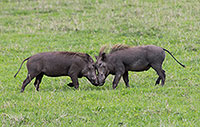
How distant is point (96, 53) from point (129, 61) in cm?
405

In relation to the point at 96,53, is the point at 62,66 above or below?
above

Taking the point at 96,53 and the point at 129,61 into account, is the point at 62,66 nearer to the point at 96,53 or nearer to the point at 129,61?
the point at 129,61

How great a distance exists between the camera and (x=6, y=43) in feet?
51.3

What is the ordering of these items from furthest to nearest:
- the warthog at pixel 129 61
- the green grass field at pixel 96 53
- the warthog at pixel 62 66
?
the warthog at pixel 129 61
the warthog at pixel 62 66
the green grass field at pixel 96 53

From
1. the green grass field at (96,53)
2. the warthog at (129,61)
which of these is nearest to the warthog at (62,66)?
the warthog at (129,61)

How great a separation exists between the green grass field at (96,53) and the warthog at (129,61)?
1.29 feet

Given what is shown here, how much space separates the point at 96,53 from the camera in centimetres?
1383

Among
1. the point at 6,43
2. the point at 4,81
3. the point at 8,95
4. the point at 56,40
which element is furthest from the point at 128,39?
the point at 8,95

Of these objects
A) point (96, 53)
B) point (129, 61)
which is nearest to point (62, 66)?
point (129, 61)

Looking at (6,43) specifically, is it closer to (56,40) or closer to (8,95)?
(56,40)

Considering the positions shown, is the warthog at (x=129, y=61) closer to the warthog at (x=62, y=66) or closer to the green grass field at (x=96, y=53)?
the warthog at (x=62, y=66)

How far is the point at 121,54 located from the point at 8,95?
3041 mm

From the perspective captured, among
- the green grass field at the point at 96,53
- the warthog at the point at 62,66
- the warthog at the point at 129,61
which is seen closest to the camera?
the green grass field at the point at 96,53

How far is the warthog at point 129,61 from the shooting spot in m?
9.83
